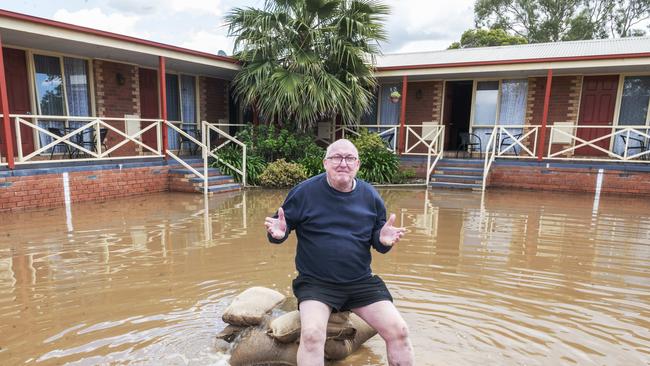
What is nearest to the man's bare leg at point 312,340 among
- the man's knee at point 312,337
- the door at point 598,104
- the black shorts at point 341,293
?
the man's knee at point 312,337

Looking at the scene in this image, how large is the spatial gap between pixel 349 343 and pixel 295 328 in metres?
0.41

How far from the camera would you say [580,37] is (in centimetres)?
2650

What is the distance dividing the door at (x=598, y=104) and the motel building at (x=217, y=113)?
0.03 meters

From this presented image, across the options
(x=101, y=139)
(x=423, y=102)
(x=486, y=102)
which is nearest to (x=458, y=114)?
(x=486, y=102)

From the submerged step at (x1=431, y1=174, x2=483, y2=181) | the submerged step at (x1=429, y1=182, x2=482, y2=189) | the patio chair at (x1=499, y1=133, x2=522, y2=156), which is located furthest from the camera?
the patio chair at (x1=499, y1=133, x2=522, y2=156)

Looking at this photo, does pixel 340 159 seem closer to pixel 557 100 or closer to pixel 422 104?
pixel 422 104

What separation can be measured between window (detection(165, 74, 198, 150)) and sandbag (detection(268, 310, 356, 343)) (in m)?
10.2

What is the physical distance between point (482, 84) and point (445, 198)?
5.71 m

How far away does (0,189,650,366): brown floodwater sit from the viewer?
108 inches

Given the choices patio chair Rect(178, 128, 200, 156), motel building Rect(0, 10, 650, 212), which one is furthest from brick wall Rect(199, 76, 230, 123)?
patio chair Rect(178, 128, 200, 156)

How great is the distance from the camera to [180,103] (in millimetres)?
12227

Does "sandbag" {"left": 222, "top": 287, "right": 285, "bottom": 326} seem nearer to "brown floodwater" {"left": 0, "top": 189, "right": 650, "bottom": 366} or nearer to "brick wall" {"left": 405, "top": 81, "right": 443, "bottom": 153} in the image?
"brown floodwater" {"left": 0, "top": 189, "right": 650, "bottom": 366}

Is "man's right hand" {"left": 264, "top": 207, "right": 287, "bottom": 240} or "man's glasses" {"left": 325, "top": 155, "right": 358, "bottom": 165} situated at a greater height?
"man's glasses" {"left": 325, "top": 155, "right": 358, "bottom": 165}

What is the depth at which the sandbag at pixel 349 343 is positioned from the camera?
2574 millimetres
